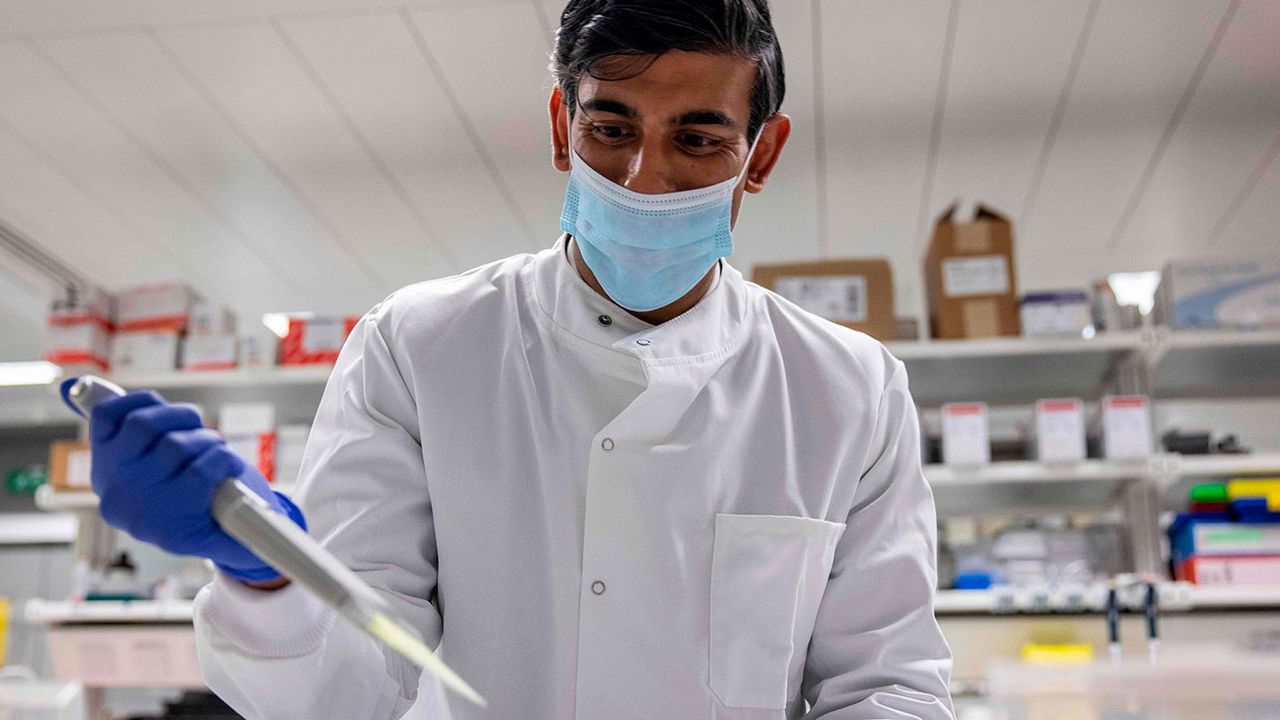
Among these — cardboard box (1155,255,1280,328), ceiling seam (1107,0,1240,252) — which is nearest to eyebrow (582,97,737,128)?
ceiling seam (1107,0,1240,252)

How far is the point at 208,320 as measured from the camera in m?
3.75

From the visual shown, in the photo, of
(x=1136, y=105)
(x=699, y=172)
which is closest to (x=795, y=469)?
(x=699, y=172)

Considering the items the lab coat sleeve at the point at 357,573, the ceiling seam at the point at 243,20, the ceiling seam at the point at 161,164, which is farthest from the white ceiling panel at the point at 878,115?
the lab coat sleeve at the point at 357,573

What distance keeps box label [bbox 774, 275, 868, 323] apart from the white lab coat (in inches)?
83.3

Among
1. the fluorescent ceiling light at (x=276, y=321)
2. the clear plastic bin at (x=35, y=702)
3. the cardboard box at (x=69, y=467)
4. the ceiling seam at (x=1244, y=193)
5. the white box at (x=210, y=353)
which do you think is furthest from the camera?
the fluorescent ceiling light at (x=276, y=321)

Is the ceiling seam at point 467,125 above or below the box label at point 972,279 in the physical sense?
above

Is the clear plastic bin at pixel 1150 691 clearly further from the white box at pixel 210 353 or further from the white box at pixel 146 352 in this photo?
the white box at pixel 146 352

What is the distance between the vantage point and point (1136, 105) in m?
3.52

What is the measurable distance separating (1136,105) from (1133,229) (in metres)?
1.03

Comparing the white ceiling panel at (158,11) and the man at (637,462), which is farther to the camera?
the white ceiling panel at (158,11)

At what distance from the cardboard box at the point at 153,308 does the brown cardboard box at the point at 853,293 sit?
73.9 inches

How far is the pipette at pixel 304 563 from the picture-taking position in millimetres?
613

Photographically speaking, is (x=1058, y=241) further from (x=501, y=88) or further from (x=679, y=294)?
(x=679, y=294)

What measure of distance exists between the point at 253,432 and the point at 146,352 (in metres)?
0.50
